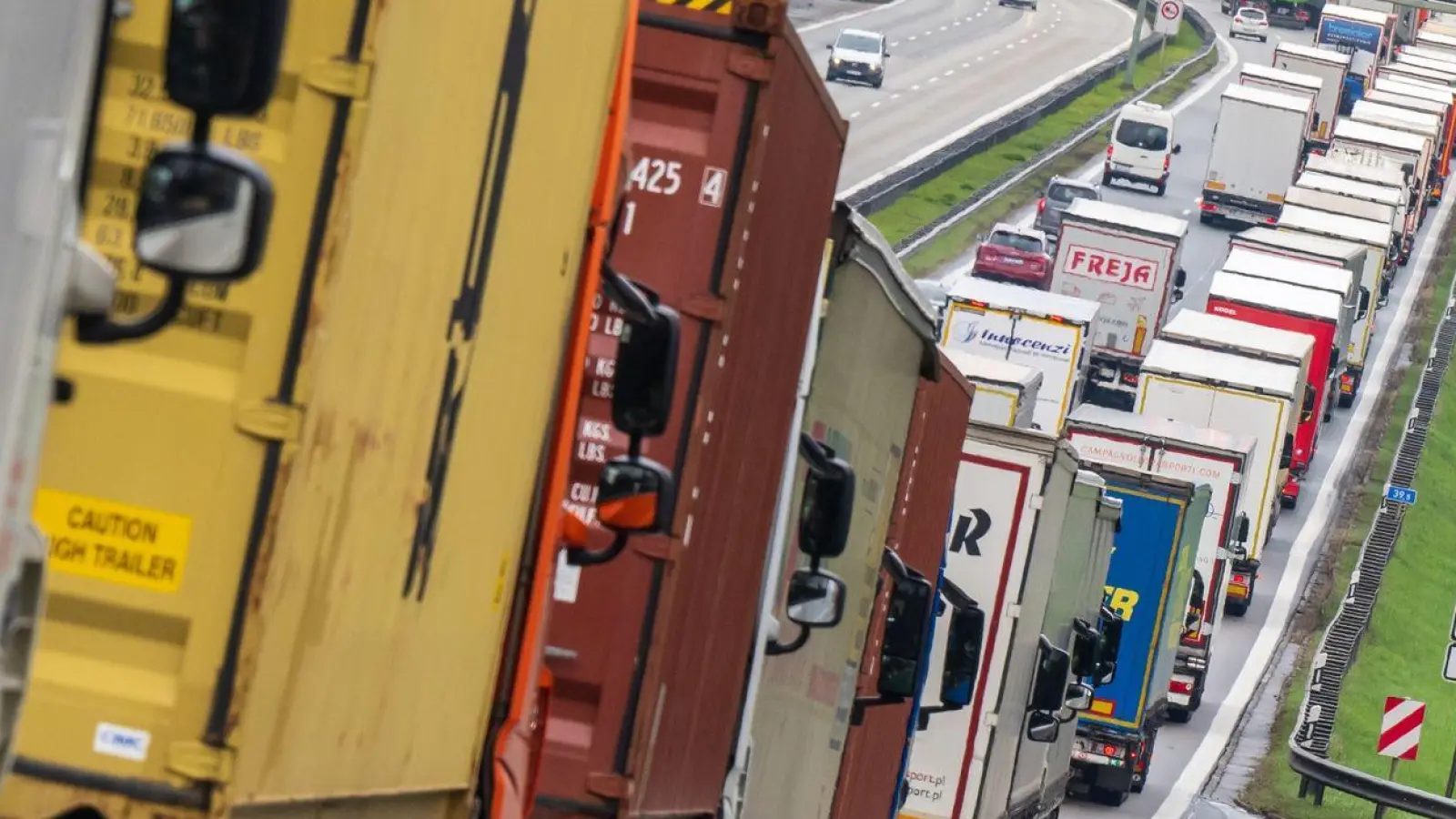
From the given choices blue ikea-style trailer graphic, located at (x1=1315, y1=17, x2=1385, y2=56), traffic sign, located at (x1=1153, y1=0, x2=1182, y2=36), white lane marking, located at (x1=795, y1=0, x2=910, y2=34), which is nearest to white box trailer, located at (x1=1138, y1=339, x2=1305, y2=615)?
white lane marking, located at (x1=795, y1=0, x2=910, y2=34)

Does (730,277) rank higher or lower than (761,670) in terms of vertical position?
higher

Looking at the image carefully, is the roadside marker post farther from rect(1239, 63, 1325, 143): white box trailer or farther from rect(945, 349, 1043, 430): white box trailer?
rect(1239, 63, 1325, 143): white box trailer

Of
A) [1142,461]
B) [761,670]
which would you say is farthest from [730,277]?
[1142,461]

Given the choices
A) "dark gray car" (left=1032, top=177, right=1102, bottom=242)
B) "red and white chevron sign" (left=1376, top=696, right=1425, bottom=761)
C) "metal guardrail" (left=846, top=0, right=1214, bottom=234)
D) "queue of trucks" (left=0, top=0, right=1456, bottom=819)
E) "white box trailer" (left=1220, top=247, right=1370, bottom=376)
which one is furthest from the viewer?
"dark gray car" (left=1032, top=177, right=1102, bottom=242)

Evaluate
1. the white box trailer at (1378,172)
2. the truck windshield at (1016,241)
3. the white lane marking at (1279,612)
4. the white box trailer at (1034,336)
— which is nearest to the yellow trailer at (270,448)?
the white lane marking at (1279,612)

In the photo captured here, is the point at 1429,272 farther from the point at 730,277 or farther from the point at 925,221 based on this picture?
the point at 730,277

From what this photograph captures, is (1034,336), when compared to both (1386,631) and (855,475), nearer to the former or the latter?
(1386,631)
